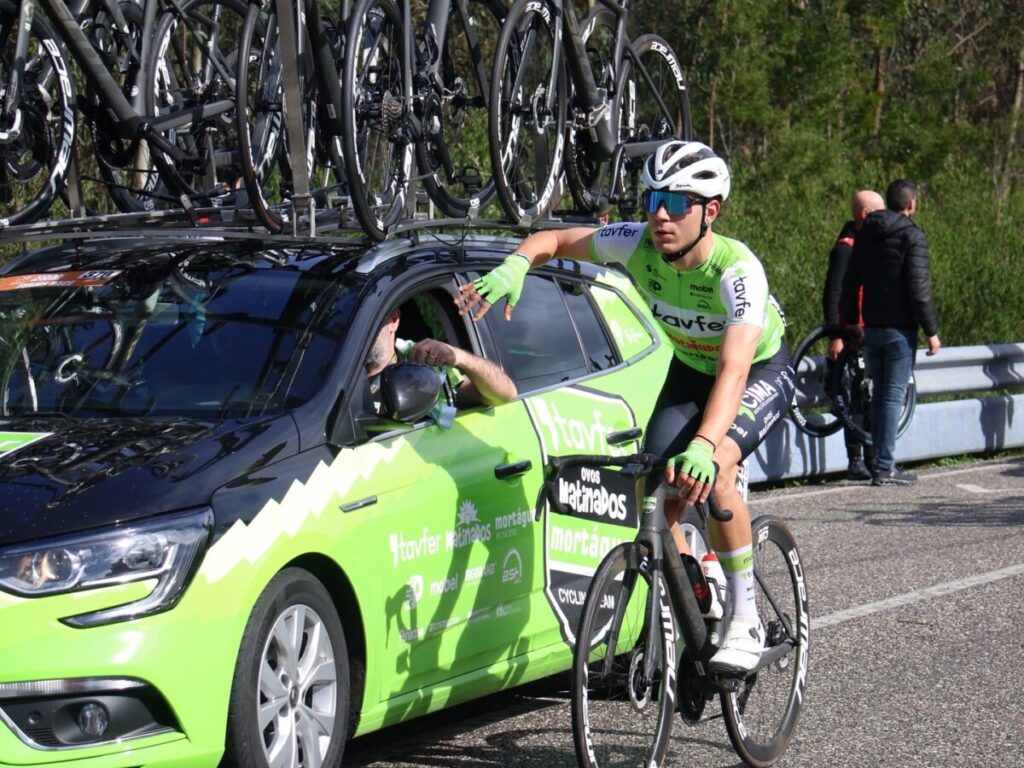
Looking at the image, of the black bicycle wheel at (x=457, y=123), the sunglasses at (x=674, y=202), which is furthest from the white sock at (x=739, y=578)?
the black bicycle wheel at (x=457, y=123)

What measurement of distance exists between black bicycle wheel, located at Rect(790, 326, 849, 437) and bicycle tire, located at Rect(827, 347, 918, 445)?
0.18 feet

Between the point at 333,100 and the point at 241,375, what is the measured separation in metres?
2.01

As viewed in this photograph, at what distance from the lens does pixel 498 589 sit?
5.84m

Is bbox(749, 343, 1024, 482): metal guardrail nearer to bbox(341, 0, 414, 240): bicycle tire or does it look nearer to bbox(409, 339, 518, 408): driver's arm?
bbox(341, 0, 414, 240): bicycle tire

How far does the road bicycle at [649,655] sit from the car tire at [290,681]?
2.23 ft

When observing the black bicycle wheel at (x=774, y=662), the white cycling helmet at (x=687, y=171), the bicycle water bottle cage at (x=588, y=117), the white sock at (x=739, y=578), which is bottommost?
the black bicycle wheel at (x=774, y=662)

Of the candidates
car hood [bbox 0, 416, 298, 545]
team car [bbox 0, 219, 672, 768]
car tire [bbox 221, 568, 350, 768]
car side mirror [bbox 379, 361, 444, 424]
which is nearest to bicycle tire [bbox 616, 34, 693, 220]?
team car [bbox 0, 219, 672, 768]

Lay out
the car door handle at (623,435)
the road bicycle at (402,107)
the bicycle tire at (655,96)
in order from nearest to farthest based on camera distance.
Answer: the car door handle at (623,435) < the road bicycle at (402,107) < the bicycle tire at (655,96)

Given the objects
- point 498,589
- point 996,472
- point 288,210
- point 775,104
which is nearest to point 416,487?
point 498,589

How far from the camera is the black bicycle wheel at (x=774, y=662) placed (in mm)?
5883

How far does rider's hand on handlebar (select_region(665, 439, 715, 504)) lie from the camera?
518 cm

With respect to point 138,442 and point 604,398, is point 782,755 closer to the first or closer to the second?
point 604,398

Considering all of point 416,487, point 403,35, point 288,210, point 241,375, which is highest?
point 403,35

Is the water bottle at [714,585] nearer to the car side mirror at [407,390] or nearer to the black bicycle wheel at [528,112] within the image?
the car side mirror at [407,390]
